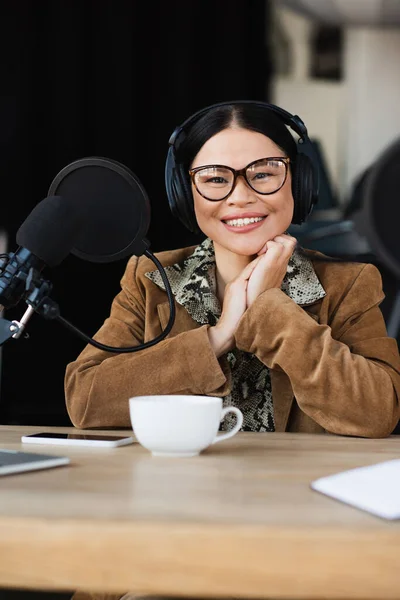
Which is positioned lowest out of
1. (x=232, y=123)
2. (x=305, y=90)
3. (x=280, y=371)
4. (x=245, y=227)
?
(x=280, y=371)

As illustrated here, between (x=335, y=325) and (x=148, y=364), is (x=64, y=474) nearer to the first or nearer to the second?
(x=148, y=364)

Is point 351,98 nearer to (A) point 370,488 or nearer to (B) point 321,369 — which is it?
(B) point 321,369

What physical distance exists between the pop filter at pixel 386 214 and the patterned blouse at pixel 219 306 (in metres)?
0.38

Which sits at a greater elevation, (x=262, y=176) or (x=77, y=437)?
(x=262, y=176)

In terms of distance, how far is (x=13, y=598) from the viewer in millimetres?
1084

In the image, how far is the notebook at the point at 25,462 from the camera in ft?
2.43

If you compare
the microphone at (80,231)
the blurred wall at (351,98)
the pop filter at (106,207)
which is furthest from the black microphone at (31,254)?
the blurred wall at (351,98)

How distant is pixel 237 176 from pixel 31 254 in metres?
0.66

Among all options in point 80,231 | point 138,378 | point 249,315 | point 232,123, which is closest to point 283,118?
point 232,123

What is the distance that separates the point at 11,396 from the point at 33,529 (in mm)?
1977

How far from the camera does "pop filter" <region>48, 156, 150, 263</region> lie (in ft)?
3.59

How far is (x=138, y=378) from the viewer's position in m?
1.28

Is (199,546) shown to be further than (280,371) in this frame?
No

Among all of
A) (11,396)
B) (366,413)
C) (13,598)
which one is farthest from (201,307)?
(11,396)
